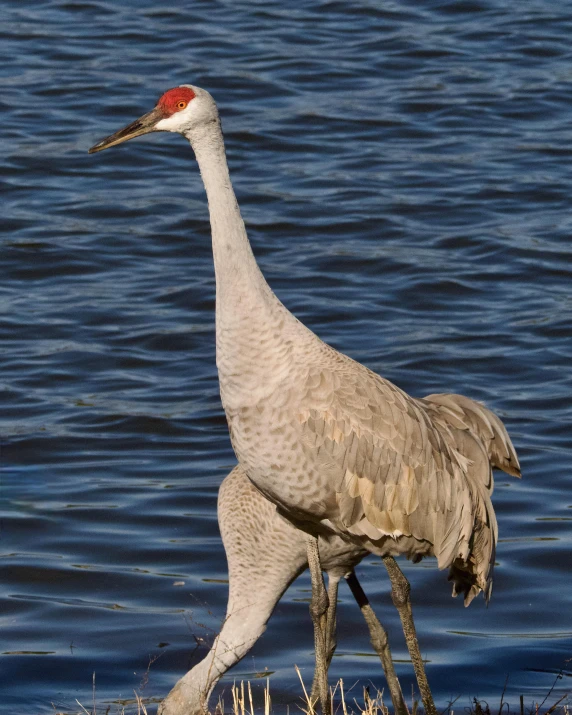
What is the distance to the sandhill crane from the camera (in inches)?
A: 187

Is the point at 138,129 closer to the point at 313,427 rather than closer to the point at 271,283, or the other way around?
the point at 313,427

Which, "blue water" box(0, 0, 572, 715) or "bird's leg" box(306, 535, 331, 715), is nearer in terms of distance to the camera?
"bird's leg" box(306, 535, 331, 715)

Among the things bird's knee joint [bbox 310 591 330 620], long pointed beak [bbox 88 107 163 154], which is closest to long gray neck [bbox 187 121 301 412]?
long pointed beak [bbox 88 107 163 154]

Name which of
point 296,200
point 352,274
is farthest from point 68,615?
point 296,200

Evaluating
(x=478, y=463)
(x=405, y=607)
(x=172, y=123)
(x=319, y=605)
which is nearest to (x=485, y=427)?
(x=478, y=463)

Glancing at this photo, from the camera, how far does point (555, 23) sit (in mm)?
16062

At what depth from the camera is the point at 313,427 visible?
479cm

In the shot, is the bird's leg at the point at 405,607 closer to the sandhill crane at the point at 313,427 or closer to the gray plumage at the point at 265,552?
the sandhill crane at the point at 313,427

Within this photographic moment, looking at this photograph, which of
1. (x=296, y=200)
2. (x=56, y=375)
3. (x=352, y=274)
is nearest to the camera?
(x=56, y=375)

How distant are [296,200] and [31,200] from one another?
2.39 meters

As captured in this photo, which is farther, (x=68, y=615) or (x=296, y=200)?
(x=296, y=200)

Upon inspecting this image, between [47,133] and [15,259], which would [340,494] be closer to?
[15,259]

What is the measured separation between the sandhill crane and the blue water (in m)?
1.46

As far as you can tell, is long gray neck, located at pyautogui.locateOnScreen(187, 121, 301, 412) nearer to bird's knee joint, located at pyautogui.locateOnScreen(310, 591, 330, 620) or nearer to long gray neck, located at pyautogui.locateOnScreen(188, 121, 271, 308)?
long gray neck, located at pyautogui.locateOnScreen(188, 121, 271, 308)
